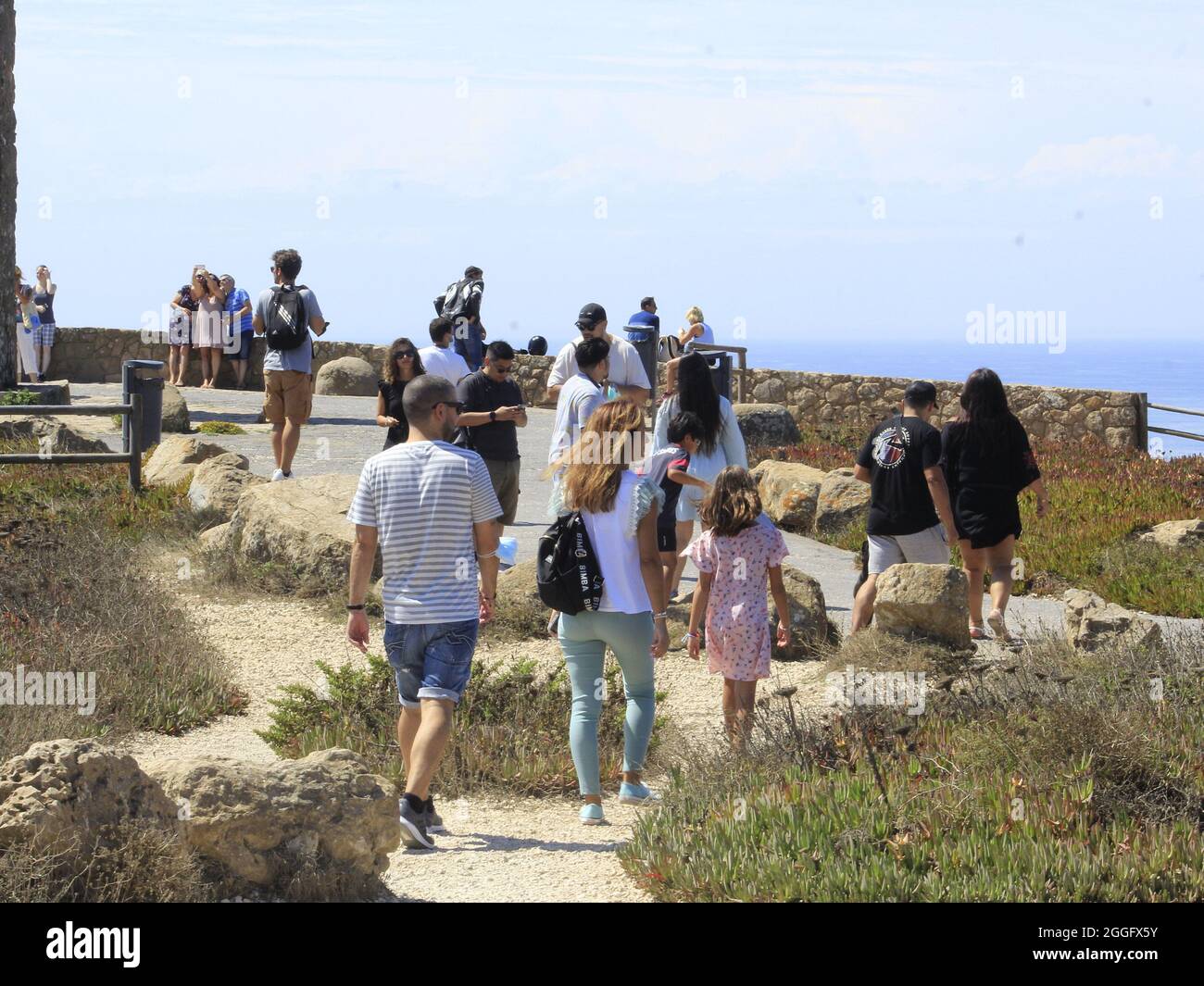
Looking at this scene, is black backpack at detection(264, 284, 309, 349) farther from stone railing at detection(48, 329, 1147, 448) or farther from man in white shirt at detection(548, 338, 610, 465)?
stone railing at detection(48, 329, 1147, 448)

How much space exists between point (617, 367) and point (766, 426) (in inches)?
442

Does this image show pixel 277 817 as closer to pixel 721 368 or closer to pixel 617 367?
pixel 617 367

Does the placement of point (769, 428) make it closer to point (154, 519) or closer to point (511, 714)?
point (154, 519)

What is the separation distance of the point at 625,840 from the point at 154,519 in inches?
321

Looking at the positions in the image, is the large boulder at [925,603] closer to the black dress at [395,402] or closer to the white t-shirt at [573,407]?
the white t-shirt at [573,407]

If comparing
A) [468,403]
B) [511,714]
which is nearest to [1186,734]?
[511,714]

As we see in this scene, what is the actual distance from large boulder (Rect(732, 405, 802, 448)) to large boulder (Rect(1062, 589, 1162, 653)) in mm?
11156

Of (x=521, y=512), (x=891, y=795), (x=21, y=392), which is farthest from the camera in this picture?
(x=21, y=392)

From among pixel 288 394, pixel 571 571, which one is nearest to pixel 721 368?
pixel 288 394

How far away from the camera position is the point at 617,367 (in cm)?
998

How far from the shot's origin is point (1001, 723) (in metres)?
6.70

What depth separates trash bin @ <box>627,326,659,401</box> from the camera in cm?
1742
